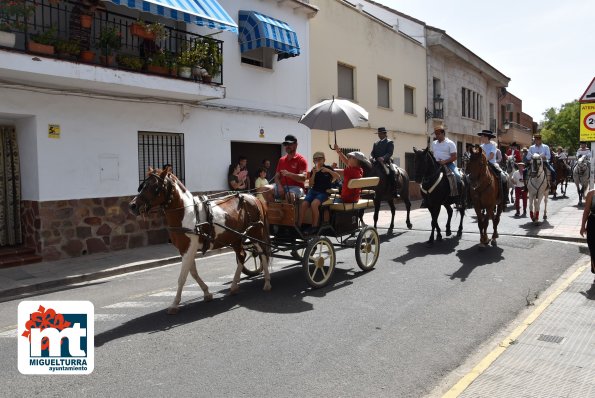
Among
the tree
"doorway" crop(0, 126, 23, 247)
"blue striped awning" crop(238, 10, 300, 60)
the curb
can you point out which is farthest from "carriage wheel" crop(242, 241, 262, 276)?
the tree

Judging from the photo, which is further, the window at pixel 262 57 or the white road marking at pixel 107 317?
the window at pixel 262 57

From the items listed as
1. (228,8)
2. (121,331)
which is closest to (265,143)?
(228,8)

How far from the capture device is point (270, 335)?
5.37 m

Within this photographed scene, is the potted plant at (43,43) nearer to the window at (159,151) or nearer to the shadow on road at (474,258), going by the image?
the window at (159,151)

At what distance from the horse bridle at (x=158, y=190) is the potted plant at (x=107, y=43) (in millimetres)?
5436

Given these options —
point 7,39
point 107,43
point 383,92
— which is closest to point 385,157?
point 107,43

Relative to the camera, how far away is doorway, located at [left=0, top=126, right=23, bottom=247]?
1038 centimetres

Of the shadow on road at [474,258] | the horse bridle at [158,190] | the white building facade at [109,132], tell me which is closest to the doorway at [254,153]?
the white building facade at [109,132]

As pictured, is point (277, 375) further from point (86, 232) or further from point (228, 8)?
point (228, 8)

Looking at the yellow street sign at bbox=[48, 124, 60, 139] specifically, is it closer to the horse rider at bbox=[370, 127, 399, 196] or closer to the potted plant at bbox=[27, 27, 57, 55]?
the potted plant at bbox=[27, 27, 57, 55]

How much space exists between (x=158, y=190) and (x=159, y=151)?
675cm

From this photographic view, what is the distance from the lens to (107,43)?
33.7 feet

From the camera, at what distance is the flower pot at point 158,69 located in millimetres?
11016

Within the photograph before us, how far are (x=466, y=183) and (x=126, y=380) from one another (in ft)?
30.4
